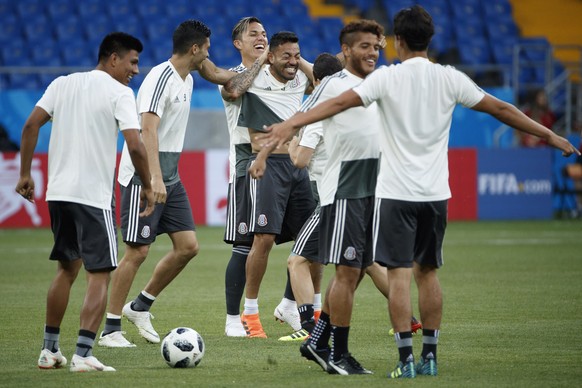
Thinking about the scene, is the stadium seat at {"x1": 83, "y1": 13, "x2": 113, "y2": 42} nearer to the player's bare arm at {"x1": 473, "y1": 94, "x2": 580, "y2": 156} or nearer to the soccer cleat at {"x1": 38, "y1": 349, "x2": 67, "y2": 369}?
the soccer cleat at {"x1": 38, "y1": 349, "x2": 67, "y2": 369}

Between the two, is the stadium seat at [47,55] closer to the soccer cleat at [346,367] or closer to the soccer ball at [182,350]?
the soccer ball at [182,350]

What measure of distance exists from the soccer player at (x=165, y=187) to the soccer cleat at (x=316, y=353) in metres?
1.85

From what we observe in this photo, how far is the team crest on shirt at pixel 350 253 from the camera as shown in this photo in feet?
23.6

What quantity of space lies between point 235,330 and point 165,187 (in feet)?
4.99

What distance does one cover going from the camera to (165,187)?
8719mm

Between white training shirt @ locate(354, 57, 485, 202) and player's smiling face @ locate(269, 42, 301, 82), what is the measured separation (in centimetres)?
251

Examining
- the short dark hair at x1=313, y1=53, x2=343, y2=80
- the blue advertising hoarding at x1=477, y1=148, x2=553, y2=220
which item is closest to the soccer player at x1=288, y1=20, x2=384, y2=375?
the short dark hair at x1=313, y1=53, x2=343, y2=80

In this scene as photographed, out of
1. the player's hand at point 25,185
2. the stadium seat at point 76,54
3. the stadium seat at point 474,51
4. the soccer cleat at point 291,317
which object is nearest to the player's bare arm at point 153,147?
the player's hand at point 25,185

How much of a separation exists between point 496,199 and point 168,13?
32.9ft

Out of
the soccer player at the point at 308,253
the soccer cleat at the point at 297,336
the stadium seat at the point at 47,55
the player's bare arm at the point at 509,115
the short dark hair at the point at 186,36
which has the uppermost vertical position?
the stadium seat at the point at 47,55

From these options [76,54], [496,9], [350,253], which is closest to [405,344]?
[350,253]

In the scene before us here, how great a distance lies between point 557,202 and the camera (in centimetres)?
2362

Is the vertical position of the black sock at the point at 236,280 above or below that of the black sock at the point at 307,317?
above

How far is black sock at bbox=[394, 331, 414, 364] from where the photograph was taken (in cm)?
689
